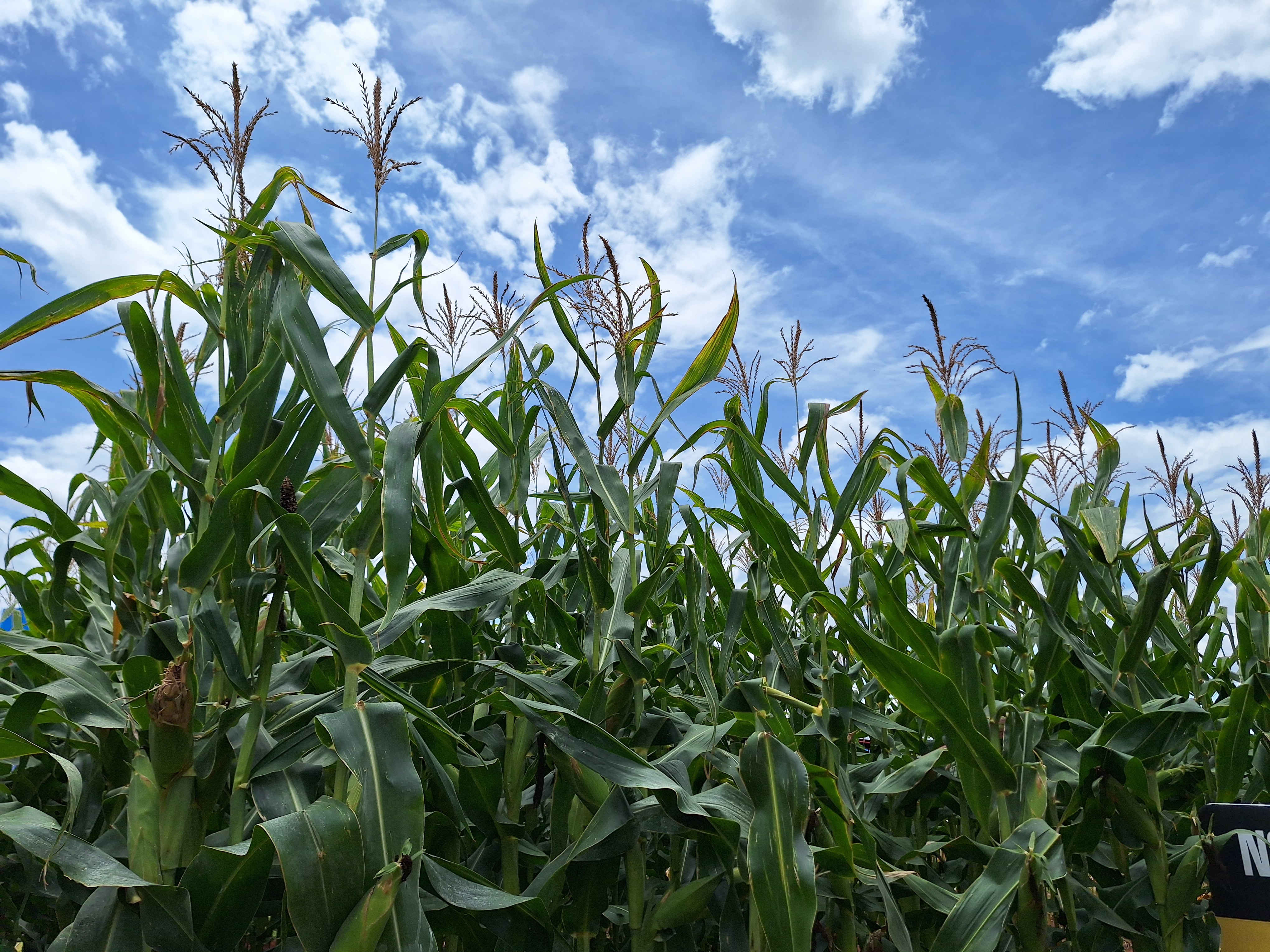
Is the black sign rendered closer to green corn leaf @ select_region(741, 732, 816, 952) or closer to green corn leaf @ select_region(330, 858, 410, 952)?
green corn leaf @ select_region(741, 732, 816, 952)

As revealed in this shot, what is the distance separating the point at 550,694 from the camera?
1.05 m

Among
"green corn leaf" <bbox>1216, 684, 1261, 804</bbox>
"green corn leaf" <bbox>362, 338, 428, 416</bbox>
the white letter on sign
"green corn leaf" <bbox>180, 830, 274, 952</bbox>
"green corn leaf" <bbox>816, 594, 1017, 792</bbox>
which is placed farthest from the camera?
"green corn leaf" <bbox>1216, 684, 1261, 804</bbox>

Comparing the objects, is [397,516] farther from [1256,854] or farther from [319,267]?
[1256,854]

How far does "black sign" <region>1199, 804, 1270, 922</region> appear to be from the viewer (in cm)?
129

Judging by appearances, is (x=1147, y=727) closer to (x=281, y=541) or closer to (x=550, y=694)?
(x=550, y=694)

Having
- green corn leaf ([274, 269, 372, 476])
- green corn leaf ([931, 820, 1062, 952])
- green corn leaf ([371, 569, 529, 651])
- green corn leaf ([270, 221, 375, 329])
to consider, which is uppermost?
green corn leaf ([270, 221, 375, 329])

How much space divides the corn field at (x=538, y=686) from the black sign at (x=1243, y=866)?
40mm

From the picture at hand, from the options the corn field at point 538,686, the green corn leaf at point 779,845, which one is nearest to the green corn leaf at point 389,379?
the corn field at point 538,686

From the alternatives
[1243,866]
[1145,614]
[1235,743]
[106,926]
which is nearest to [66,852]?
[106,926]

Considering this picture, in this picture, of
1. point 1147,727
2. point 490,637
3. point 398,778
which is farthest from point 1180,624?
point 398,778

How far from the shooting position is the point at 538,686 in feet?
3.41

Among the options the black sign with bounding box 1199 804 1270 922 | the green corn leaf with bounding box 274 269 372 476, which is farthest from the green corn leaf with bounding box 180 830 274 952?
the black sign with bounding box 1199 804 1270 922

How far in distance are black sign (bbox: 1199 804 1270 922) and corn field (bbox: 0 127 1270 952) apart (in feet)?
0.13

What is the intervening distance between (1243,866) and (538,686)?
1.23 metres
